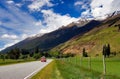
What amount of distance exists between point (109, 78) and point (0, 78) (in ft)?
25.5

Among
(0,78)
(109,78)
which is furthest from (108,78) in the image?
(0,78)

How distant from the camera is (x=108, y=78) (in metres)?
20.1

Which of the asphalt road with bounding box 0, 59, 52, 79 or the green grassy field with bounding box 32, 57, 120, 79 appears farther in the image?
the green grassy field with bounding box 32, 57, 120, 79

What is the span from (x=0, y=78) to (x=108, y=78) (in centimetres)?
769

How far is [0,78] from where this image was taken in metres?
19.8

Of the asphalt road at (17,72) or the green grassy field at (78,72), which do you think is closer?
the asphalt road at (17,72)

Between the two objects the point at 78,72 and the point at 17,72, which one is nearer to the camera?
the point at 78,72

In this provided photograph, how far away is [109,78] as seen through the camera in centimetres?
2017

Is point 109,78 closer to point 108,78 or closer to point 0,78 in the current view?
point 108,78

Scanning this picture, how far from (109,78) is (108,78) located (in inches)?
3.3
